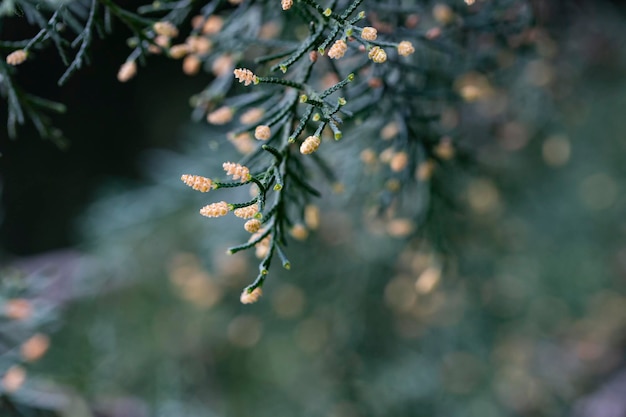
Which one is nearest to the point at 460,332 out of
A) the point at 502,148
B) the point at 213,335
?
the point at 502,148

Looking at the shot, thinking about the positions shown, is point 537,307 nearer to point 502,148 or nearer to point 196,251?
point 502,148

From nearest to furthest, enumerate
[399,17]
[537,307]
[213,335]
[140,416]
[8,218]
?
[399,17] → [140,416] → [213,335] → [537,307] → [8,218]

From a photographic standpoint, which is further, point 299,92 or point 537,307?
point 537,307

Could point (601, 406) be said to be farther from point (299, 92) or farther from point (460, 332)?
point (299, 92)

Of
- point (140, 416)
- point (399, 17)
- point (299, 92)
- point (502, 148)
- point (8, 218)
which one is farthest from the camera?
point (8, 218)

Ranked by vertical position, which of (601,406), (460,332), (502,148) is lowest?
(601,406)

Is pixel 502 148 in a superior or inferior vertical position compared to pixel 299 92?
inferior
